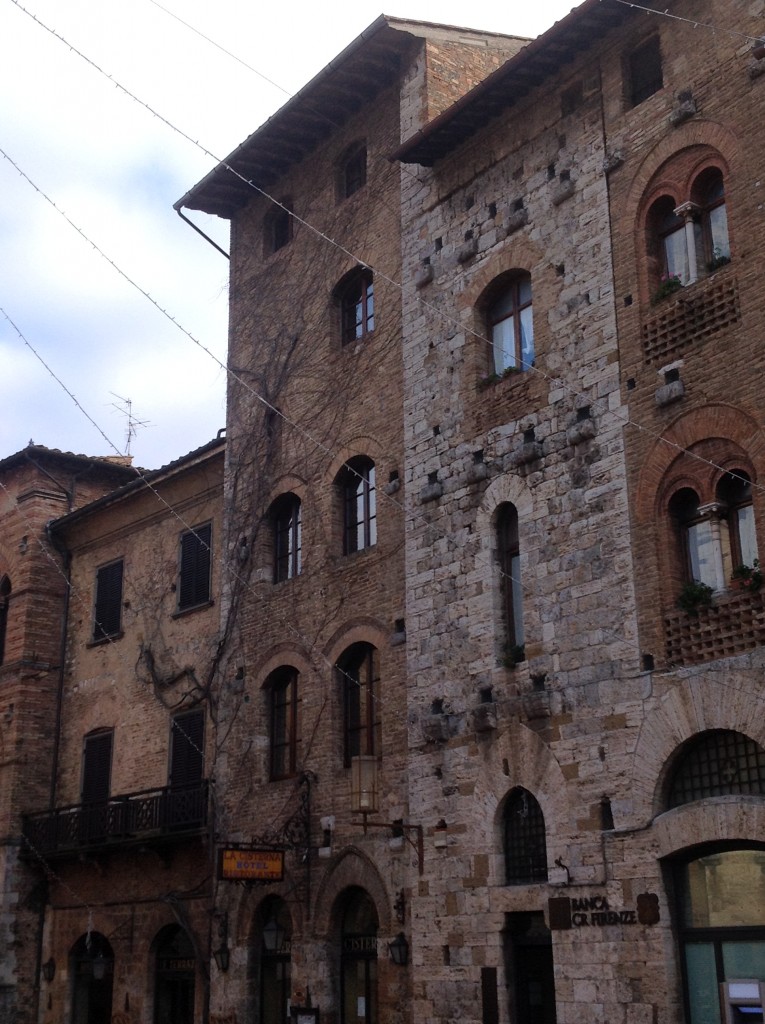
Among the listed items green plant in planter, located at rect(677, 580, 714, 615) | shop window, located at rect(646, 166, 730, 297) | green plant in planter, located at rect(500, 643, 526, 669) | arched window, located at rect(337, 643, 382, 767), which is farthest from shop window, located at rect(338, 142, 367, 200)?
green plant in planter, located at rect(677, 580, 714, 615)

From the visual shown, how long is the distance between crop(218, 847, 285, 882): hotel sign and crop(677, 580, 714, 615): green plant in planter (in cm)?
766

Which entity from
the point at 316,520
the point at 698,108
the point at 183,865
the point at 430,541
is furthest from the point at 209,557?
the point at 698,108

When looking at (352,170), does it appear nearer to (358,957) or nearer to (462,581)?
(462,581)

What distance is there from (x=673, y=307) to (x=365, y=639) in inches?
267

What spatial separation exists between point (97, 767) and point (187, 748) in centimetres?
347

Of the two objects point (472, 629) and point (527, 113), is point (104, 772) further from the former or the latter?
point (527, 113)

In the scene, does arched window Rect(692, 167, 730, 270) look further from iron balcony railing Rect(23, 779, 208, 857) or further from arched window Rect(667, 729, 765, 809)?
iron balcony railing Rect(23, 779, 208, 857)

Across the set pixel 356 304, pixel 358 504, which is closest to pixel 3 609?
pixel 358 504

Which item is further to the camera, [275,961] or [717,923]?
[275,961]

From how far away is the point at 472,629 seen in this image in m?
17.5

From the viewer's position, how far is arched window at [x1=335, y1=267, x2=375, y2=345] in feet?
70.8

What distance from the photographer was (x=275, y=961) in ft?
66.4

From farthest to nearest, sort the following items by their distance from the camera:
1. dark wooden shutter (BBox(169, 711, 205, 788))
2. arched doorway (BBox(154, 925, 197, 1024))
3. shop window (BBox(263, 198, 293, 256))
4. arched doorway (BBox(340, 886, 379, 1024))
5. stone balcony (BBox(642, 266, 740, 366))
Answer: shop window (BBox(263, 198, 293, 256)), dark wooden shutter (BBox(169, 711, 205, 788)), arched doorway (BBox(154, 925, 197, 1024)), arched doorway (BBox(340, 886, 379, 1024)), stone balcony (BBox(642, 266, 740, 366))

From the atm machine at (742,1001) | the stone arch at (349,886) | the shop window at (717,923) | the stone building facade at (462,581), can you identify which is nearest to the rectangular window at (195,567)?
the stone building facade at (462,581)
